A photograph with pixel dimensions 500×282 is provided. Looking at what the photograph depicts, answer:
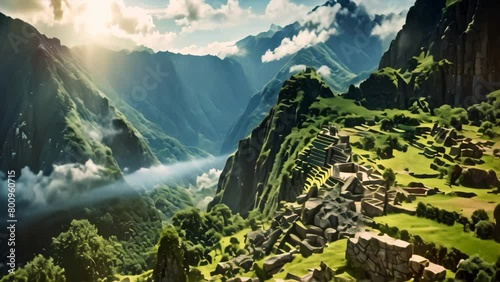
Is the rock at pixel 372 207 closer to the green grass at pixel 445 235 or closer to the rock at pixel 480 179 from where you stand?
the green grass at pixel 445 235

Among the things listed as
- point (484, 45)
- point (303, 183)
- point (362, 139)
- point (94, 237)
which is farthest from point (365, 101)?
point (94, 237)

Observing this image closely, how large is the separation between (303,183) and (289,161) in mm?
37092

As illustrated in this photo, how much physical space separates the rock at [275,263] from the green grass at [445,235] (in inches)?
497

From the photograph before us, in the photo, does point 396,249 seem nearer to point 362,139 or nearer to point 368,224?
point 368,224

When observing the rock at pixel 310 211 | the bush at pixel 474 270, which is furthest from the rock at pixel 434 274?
the rock at pixel 310 211

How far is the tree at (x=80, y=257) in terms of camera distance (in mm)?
87688

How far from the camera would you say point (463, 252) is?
163 feet

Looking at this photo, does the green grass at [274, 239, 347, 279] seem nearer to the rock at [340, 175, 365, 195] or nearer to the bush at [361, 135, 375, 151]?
the rock at [340, 175, 365, 195]

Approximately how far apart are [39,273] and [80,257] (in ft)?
35.5

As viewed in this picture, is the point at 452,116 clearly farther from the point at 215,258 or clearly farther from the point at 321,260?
the point at 321,260

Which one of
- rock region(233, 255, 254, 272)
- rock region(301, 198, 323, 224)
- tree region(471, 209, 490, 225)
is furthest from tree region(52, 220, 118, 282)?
tree region(471, 209, 490, 225)

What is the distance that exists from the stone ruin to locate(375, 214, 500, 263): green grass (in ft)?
27.8

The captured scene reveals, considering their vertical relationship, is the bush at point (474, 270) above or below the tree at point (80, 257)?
above

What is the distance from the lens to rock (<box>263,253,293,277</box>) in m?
58.2
